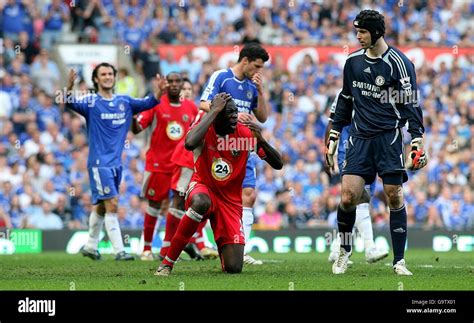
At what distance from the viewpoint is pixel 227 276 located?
11.7m

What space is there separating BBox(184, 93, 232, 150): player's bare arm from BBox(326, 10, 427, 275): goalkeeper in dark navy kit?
148 centimetres

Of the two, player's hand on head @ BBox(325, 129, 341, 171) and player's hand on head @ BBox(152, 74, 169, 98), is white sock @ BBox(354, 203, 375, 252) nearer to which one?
player's hand on head @ BBox(325, 129, 341, 171)

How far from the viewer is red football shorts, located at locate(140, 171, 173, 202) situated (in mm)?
16266

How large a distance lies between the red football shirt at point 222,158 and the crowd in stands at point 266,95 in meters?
9.06

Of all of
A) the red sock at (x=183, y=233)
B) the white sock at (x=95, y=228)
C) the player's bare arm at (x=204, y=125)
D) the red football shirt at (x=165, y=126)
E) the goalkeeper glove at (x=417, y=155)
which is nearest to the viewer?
the player's bare arm at (x=204, y=125)

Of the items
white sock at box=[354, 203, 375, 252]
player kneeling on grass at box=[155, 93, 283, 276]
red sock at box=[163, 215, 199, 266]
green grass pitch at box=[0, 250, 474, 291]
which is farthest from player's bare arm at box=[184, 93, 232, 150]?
white sock at box=[354, 203, 375, 252]

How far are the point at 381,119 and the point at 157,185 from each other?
17.2ft

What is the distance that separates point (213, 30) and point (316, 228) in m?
7.92

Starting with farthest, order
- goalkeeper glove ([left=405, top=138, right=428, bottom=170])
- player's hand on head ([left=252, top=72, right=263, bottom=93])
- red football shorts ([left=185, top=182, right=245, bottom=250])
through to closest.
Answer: player's hand on head ([left=252, top=72, right=263, bottom=93]), red football shorts ([left=185, top=182, right=245, bottom=250]), goalkeeper glove ([left=405, top=138, right=428, bottom=170])

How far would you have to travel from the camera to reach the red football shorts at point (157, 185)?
16.3m

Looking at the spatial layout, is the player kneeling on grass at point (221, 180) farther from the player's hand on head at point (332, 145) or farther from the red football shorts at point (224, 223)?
the player's hand on head at point (332, 145)

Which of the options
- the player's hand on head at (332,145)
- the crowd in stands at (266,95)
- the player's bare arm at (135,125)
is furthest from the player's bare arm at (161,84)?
the crowd in stands at (266,95)

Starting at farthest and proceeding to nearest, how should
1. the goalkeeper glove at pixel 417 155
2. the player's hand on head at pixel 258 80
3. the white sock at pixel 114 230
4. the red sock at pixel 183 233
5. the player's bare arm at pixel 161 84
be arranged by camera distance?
the white sock at pixel 114 230 → the player's bare arm at pixel 161 84 → the player's hand on head at pixel 258 80 → the goalkeeper glove at pixel 417 155 → the red sock at pixel 183 233
